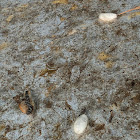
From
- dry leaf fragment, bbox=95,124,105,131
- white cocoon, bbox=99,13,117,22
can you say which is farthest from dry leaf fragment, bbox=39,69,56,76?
white cocoon, bbox=99,13,117,22

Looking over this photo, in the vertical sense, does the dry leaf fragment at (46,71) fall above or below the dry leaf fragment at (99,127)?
above

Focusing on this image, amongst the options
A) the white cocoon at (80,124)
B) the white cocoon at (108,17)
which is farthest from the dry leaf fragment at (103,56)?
the white cocoon at (80,124)

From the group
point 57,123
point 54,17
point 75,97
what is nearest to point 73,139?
point 57,123

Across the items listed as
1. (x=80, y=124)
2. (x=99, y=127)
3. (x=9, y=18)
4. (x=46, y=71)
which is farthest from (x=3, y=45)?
(x=99, y=127)

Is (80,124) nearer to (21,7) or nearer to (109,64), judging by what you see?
(109,64)

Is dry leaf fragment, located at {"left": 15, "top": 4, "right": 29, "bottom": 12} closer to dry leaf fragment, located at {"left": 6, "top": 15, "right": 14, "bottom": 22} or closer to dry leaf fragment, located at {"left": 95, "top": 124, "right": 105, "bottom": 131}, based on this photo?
dry leaf fragment, located at {"left": 6, "top": 15, "right": 14, "bottom": 22}

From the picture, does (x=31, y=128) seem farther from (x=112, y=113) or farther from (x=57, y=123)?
(x=112, y=113)

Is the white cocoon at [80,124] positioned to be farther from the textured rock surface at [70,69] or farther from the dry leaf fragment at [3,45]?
the dry leaf fragment at [3,45]
